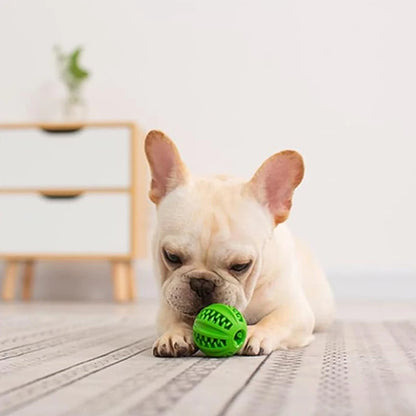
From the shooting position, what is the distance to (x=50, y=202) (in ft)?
12.4

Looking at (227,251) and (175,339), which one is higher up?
(227,251)

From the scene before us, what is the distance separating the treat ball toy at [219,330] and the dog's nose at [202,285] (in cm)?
3

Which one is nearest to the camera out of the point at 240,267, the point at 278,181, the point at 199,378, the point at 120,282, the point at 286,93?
the point at 199,378

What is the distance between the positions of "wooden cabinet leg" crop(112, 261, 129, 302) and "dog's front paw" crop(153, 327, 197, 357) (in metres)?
2.31

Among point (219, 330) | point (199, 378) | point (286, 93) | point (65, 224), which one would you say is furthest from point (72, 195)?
point (199, 378)

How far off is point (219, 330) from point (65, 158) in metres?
2.57

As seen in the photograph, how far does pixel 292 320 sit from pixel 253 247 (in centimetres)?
22

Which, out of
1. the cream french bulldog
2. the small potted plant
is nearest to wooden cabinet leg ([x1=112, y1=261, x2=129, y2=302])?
the small potted plant

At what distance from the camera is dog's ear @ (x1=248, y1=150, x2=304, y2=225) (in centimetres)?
150

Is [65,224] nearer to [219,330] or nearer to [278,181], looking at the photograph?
[278,181]

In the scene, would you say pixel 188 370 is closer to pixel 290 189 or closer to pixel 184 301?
pixel 184 301

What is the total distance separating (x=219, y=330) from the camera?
1.31m

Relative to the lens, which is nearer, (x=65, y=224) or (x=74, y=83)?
(x=65, y=224)

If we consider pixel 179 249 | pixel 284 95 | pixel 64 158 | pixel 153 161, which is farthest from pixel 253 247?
pixel 284 95
